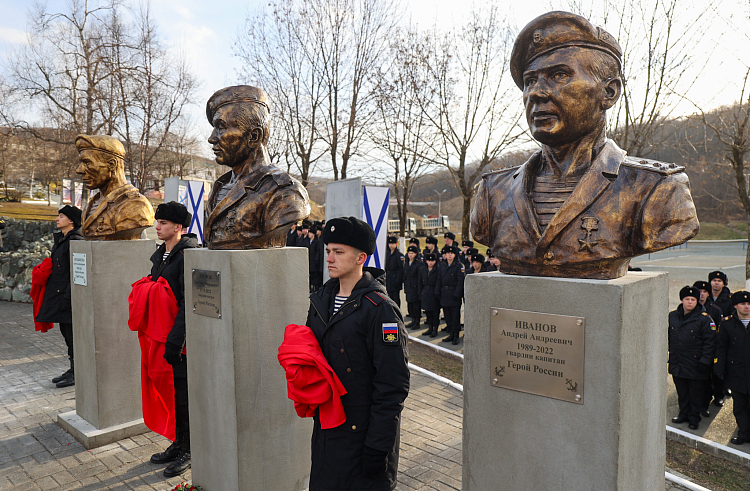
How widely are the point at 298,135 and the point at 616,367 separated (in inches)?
751

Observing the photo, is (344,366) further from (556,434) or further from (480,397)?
(556,434)

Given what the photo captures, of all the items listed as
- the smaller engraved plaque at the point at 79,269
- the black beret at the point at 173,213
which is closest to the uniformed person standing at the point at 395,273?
the smaller engraved plaque at the point at 79,269

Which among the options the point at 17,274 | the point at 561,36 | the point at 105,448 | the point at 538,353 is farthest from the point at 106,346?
the point at 17,274

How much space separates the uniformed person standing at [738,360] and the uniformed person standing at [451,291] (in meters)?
4.51

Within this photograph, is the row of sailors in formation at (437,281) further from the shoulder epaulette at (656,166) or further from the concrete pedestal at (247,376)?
the shoulder epaulette at (656,166)

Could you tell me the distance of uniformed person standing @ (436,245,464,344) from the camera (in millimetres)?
9547

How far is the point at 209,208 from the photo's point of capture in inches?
155

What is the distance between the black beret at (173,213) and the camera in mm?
4141

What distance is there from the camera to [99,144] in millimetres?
5203

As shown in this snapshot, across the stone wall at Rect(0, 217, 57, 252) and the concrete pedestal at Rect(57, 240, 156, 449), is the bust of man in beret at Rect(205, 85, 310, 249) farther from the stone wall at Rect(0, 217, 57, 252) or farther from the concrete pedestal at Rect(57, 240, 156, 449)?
the stone wall at Rect(0, 217, 57, 252)

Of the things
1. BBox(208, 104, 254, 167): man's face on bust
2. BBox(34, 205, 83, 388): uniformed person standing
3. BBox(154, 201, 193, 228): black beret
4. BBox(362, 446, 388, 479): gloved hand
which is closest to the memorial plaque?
BBox(362, 446, 388, 479): gloved hand

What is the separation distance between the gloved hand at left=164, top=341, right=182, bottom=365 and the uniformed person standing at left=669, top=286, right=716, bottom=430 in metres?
5.34

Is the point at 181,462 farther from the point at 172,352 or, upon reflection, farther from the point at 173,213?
the point at 173,213

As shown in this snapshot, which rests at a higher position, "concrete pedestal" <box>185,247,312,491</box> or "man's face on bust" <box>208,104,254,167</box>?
"man's face on bust" <box>208,104,254,167</box>
